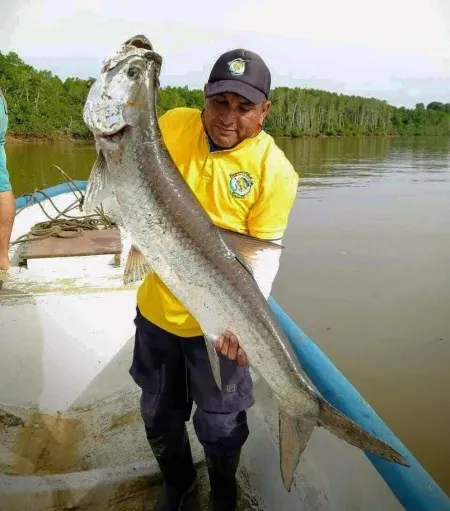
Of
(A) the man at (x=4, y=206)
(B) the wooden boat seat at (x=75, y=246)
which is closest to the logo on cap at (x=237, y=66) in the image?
(B) the wooden boat seat at (x=75, y=246)

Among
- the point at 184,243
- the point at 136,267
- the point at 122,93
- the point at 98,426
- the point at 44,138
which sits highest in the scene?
the point at 44,138

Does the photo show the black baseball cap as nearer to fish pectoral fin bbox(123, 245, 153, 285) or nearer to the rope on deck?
fish pectoral fin bbox(123, 245, 153, 285)

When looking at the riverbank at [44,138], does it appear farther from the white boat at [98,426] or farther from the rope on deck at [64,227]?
the white boat at [98,426]

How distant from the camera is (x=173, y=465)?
274 centimetres

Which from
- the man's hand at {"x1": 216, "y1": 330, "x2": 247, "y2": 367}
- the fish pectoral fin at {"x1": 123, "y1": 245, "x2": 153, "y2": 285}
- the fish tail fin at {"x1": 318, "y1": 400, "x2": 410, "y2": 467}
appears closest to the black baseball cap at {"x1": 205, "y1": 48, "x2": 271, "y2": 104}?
the fish pectoral fin at {"x1": 123, "y1": 245, "x2": 153, "y2": 285}

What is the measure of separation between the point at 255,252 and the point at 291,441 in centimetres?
97

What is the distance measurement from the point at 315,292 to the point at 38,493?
21.5ft

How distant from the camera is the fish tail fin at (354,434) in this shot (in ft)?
6.75

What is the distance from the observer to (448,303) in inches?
314

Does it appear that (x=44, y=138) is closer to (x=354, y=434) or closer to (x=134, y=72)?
(x=134, y=72)

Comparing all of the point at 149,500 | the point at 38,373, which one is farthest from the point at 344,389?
the point at 38,373

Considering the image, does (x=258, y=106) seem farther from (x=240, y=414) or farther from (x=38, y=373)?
(x=38, y=373)

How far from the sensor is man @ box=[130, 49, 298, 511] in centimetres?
230

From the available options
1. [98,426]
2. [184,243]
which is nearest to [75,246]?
[98,426]
